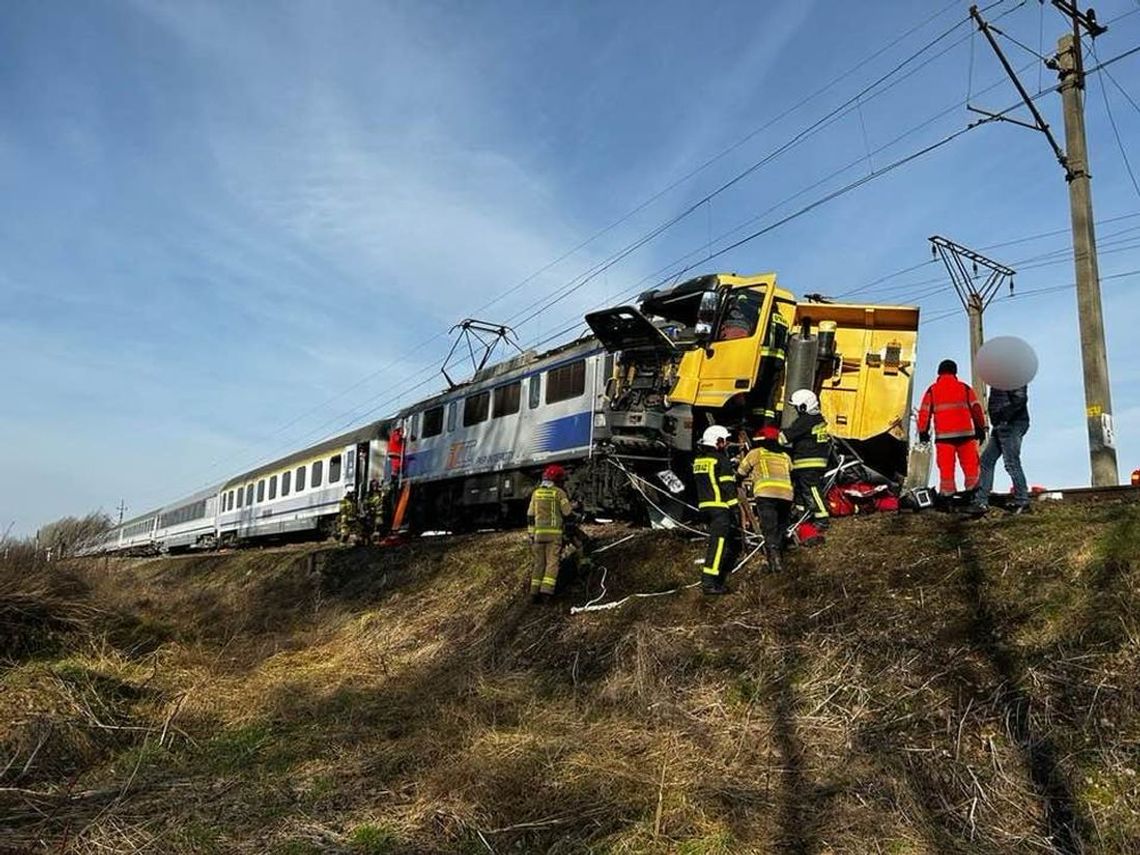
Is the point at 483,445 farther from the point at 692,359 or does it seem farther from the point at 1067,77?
the point at 1067,77

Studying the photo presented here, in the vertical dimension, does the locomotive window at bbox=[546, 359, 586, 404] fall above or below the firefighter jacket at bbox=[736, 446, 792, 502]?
above

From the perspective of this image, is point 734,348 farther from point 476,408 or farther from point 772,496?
point 476,408

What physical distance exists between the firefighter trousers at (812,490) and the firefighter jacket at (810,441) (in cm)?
5

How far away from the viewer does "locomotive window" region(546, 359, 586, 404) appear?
1151 centimetres

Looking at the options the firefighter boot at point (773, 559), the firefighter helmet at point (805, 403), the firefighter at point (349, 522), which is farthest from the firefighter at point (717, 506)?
the firefighter at point (349, 522)

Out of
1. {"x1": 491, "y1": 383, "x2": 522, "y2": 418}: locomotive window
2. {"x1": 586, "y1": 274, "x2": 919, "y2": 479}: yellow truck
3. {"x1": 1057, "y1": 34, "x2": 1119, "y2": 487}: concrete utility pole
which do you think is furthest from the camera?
{"x1": 491, "y1": 383, "x2": 522, "y2": 418}: locomotive window

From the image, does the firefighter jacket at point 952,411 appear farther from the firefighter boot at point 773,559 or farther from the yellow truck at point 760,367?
the firefighter boot at point 773,559

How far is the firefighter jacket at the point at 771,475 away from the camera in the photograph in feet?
22.0

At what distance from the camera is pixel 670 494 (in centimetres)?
891

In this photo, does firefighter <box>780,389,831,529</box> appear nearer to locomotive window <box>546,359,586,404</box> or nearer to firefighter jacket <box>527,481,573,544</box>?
firefighter jacket <box>527,481,573,544</box>

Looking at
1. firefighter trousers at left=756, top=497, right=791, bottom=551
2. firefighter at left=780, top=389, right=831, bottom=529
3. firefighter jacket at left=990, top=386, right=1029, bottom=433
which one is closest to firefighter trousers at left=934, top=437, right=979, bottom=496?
firefighter jacket at left=990, top=386, right=1029, bottom=433

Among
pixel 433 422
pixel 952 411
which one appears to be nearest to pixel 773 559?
pixel 952 411

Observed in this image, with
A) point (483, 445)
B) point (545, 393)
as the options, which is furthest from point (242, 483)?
point (545, 393)

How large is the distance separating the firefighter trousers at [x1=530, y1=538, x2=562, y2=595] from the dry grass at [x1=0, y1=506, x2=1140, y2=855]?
28cm
